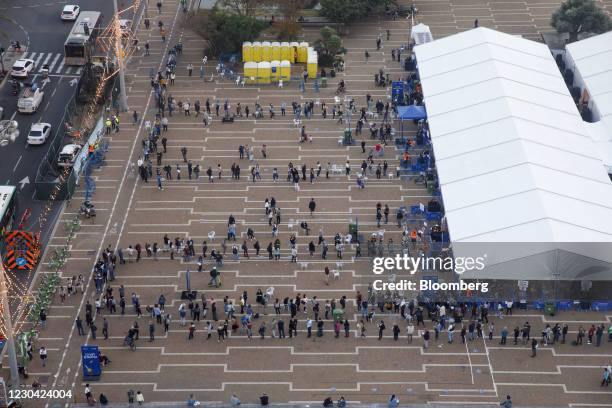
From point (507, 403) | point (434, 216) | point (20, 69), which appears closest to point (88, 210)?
point (434, 216)

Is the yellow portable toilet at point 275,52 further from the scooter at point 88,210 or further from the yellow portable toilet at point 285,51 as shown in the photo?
the scooter at point 88,210

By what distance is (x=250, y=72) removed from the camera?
106 meters

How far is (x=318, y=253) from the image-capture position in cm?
8162

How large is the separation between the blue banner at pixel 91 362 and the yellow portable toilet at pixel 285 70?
41963 millimetres

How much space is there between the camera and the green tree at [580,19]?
110 metres

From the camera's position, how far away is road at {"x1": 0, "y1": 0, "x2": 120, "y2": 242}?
9100 cm

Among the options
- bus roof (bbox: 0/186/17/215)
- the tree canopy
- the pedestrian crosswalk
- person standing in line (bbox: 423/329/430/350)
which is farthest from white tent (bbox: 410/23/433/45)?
person standing in line (bbox: 423/329/430/350)

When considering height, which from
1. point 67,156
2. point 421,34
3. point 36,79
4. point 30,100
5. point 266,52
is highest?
point 421,34

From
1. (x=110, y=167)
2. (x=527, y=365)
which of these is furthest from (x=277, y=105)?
(x=527, y=365)

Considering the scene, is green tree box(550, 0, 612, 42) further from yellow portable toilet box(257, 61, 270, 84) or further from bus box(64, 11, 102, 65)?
bus box(64, 11, 102, 65)

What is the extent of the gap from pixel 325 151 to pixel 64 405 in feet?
109

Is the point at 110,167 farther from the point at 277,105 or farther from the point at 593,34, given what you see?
the point at 593,34

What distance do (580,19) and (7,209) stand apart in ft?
174

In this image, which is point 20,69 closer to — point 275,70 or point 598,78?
point 275,70
